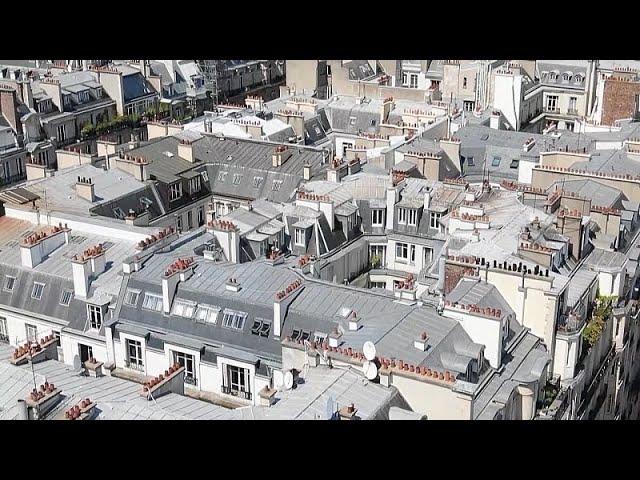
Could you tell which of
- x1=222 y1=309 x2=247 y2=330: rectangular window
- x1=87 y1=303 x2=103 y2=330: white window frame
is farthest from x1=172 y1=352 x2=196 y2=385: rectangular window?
x1=87 y1=303 x2=103 y2=330: white window frame

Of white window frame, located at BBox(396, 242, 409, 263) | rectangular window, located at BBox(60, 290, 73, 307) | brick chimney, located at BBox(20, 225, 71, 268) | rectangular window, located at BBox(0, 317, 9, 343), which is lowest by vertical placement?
rectangular window, located at BBox(0, 317, 9, 343)

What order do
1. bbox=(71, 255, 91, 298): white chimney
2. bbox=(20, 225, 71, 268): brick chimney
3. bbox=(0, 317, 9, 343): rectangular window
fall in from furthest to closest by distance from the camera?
1. bbox=(0, 317, 9, 343): rectangular window
2. bbox=(20, 225, 71, 268): brick chimney
3. bbox=(71, 255, 91, 298): white chimney

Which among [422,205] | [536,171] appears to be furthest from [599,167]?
[422,205]

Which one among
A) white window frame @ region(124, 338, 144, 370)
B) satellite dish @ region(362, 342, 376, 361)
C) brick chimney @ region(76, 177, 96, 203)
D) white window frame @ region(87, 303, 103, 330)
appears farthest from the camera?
brick chimney @ region(76, 177, 96, 203)

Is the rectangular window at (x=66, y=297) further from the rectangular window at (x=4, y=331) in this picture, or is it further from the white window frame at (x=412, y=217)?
the white window frame at (x=412, y=217)

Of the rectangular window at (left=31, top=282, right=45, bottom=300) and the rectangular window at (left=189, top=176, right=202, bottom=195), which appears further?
the rectangular window at (left=189, top=176, right=202, bottom=195)

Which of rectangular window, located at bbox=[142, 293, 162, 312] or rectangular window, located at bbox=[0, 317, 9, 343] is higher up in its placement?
rectangular window, located at bbox=[142, 293, 162, 312]

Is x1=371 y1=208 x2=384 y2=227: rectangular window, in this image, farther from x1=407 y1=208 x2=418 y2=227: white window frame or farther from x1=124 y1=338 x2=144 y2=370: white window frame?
x1=124 y1=338 x2=144 y2=370: white window frame
